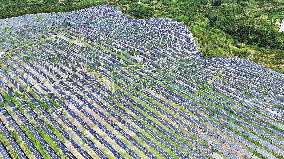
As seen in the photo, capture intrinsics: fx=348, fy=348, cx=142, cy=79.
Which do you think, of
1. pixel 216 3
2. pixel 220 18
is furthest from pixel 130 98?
pixel 216 3

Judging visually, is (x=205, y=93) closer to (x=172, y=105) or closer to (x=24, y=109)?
(x=172, y=105)

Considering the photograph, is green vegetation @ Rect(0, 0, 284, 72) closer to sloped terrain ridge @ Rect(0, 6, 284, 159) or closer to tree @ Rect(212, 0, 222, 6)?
tree @ Rect(212, 0, 222, 6)

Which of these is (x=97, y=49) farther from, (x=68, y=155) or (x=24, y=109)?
(x=68, y=155)

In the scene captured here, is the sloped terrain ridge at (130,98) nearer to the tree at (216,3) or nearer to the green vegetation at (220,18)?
the green vegetation at (220,18)

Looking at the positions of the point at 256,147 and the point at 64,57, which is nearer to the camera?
the point at 256,147

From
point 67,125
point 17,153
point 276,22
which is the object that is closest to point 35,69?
point 67,125

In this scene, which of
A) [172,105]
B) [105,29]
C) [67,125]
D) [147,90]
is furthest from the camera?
[105,29]

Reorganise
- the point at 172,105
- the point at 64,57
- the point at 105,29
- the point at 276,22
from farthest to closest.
→ 1. the point at 276,22
2. the point at 105,29
3. the point at 64,57
4. the point at 172,105
